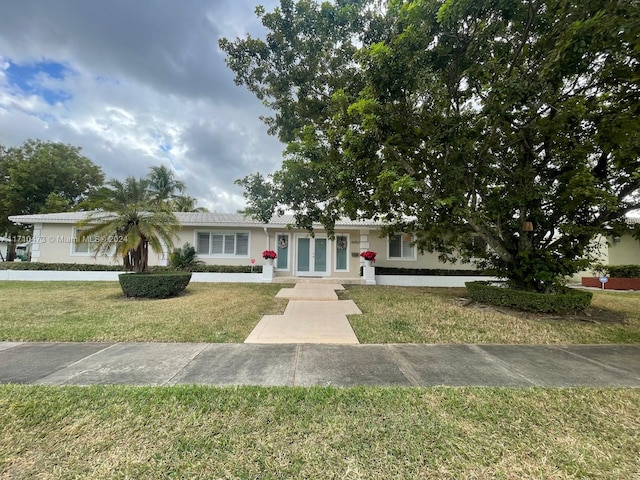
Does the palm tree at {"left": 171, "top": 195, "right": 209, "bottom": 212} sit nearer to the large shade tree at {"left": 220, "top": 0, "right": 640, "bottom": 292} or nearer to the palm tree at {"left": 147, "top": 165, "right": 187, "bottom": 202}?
the palm tree at {"left": 147, "top": 165, "right": 187, "bottom": 202}

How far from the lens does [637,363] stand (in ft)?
14.2

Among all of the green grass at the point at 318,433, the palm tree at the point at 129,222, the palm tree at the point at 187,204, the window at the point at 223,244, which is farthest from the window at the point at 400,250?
the palm tree at the point at 187,204

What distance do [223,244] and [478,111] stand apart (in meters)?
12.9

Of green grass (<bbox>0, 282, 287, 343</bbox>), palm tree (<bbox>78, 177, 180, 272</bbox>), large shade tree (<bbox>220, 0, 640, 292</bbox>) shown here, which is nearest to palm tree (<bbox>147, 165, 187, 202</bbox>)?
green grass (<bbox>0, 282, 287, 343</bbox>)

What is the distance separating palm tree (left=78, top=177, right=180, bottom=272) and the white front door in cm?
690

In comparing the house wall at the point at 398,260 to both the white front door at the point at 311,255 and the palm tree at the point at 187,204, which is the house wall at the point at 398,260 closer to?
the white front door at the point at 311,255

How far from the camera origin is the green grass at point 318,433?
6.80 ft

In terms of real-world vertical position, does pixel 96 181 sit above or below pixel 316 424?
above

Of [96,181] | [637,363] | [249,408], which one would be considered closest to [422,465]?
[249,408]

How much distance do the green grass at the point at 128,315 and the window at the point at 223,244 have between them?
4873 millimetres

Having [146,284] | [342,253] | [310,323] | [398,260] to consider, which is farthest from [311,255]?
[310,323]

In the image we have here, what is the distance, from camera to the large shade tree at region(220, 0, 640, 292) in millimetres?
5777

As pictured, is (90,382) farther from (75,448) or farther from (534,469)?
(534,469)

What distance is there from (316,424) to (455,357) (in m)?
2.84
